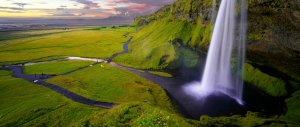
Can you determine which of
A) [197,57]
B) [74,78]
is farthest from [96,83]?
[197,57]

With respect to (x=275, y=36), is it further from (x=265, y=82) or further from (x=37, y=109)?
(x=37, y=109)

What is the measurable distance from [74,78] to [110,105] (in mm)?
41152

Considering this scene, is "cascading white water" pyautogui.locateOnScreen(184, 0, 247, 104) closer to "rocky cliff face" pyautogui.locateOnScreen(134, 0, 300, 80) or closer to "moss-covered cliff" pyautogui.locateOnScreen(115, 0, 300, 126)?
"moss-covered cliff" pyautogui.locateOnScreen(115, 0, 300, 126)

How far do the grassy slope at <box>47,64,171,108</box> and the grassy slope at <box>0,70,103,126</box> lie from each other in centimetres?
982

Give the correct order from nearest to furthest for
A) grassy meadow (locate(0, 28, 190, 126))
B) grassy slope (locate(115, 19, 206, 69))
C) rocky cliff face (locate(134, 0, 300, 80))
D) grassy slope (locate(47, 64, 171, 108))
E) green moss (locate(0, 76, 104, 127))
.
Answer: grassy meadow (locate(0, 28, 190, 126)) → green moss (locate(0, 76, 104, 127)) → grassy slope (locate(47, 64, 171, 108)) → rocky cliff face (locate(134, 0, 300, 80)) → grassy slope (locate(115, 19, 206, 69))

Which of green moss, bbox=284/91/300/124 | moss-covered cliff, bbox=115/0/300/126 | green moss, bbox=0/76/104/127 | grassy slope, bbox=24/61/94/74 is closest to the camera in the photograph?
green moss, bbox=284/91/300/124

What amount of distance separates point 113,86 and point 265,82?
56.5 meters

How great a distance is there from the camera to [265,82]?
281 feet

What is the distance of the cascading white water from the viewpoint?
93681 millimetres

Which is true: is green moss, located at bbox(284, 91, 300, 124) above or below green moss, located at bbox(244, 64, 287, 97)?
below

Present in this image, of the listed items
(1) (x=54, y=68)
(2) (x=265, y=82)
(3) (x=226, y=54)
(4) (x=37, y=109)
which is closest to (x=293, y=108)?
(2) (x=265, y=82)

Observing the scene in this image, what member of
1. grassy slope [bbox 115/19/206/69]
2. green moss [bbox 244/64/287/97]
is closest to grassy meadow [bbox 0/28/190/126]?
grassy slope [bbox 115/19/206/69]

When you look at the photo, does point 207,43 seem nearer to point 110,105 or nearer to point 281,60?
point 281,60

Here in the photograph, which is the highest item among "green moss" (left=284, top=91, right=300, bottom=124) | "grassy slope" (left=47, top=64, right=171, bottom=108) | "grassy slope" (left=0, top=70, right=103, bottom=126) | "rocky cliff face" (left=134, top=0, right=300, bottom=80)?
"rocky cliff face" (left=134, top=0, right=300, bottom=80)
